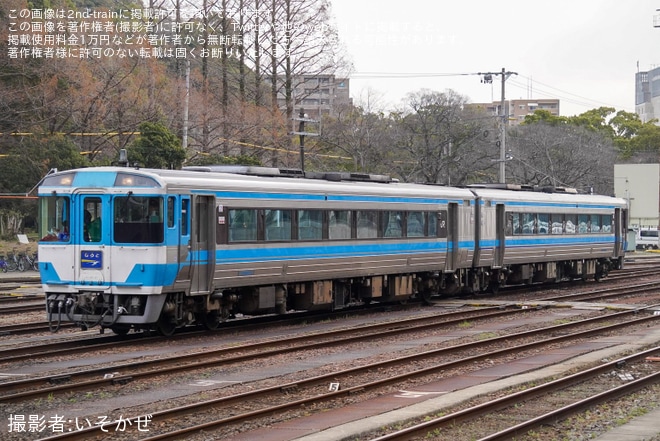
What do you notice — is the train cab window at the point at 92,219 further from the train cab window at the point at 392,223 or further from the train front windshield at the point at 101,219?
the train cab window at the point at 392,223

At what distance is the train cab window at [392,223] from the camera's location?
75.9ft

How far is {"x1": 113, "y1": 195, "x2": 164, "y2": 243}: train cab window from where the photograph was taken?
16.7m

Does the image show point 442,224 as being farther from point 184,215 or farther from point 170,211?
point 170,211

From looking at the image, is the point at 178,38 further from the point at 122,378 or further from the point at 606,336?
the point at 122,378

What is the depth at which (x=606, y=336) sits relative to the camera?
19031 mm

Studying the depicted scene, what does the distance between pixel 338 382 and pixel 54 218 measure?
7.04 meters

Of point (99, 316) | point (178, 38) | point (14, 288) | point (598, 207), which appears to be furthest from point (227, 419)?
point (178, 38)

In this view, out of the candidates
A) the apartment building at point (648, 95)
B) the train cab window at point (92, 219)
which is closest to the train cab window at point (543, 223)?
the train cab window at point (92, 219)

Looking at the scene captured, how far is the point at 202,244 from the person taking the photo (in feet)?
58.0

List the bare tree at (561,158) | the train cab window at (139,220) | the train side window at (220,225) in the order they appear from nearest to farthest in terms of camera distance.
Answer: the train cab window at (139,220)
the train side window at (220,225)
the bare tree at (561,158)

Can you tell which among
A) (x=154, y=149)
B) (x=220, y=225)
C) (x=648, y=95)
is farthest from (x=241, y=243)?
(x=648, y=95)

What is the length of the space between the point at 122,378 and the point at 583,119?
8671 centimetres

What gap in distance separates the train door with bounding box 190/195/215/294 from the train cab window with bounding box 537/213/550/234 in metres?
15.3

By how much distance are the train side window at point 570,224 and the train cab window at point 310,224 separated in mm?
13832
